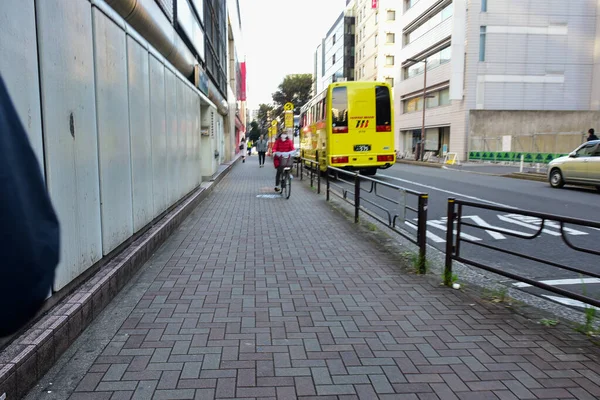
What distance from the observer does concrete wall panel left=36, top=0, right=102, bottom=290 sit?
330 cm

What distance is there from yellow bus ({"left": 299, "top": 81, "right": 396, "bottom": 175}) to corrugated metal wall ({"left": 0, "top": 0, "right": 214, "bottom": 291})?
424 inches

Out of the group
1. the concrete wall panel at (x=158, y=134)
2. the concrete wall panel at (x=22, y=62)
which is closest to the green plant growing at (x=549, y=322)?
the concrete wall panel at (x=22, y=62)

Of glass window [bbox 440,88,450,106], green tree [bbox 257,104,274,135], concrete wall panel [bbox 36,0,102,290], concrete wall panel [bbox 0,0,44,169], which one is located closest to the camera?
concrete wall panel [bbox 0,0,44,169]

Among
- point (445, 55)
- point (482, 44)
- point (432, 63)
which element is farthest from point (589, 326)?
point (432, 63)

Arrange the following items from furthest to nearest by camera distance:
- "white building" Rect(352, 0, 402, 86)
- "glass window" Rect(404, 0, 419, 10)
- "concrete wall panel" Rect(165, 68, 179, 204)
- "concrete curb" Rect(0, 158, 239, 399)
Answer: "white building" Rect(352, 0, 402, 86), "glass window" Rect(404, 0, 419, 10), "concrete wall panel" Rect(165, 68, 179, 204), "concrete curb" Rect(0, 158, 239, 399)

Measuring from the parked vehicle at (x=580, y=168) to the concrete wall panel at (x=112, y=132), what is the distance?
533 inches

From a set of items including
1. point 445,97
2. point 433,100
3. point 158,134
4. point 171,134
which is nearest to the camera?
point 158,134

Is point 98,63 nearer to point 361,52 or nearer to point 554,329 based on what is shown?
point 554,329

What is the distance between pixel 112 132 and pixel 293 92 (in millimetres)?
78071

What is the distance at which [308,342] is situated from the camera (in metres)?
3.48

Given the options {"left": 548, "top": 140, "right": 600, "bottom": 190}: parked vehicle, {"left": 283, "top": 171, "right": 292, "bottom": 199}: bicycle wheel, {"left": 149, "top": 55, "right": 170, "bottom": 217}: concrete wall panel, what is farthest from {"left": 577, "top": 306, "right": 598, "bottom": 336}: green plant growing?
{"left": 548, "top": 140, "right": 600, "bottom": 190}: parked vehicle

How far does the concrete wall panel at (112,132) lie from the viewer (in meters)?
4.41

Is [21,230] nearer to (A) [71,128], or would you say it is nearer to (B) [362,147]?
(A) [71,128]

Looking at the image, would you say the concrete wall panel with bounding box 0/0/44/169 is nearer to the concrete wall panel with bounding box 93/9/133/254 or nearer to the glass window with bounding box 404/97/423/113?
the concrete wall panel with bounding box 93/9/133/254
